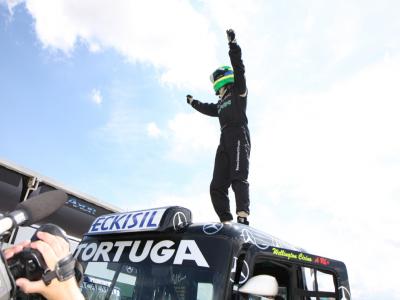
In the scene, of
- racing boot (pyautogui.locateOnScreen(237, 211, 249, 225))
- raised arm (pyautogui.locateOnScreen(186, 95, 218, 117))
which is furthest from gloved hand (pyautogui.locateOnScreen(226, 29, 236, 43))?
racing boot (pyautogui.locateOnScreen(237, 211, 249, 225))

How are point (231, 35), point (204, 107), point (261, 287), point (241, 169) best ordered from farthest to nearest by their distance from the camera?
point (204, 107) → point (241, 169) → point (231, 35) → point (261, 287)

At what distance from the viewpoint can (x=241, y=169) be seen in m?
4.54

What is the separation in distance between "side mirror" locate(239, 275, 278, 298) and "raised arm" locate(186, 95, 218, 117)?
3.17 metres

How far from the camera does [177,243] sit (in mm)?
3105

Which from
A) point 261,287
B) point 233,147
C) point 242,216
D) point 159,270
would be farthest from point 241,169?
point 261,287

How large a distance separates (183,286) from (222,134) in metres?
2.41

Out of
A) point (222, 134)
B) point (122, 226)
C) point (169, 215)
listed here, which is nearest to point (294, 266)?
point (169, 215)

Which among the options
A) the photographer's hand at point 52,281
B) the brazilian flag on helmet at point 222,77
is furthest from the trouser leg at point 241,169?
the photographer's hand at point 52,281

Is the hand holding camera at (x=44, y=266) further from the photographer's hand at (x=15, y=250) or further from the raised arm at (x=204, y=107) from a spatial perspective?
the raised arm at (x=204, y=107)

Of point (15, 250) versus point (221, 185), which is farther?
point (221, 185)

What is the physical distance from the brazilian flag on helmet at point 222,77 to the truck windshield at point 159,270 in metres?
2.54

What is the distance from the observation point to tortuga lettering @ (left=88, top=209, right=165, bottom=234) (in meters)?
3.29

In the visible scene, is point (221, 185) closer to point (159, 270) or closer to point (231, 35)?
point (231, 35)

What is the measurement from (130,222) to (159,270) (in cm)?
57
